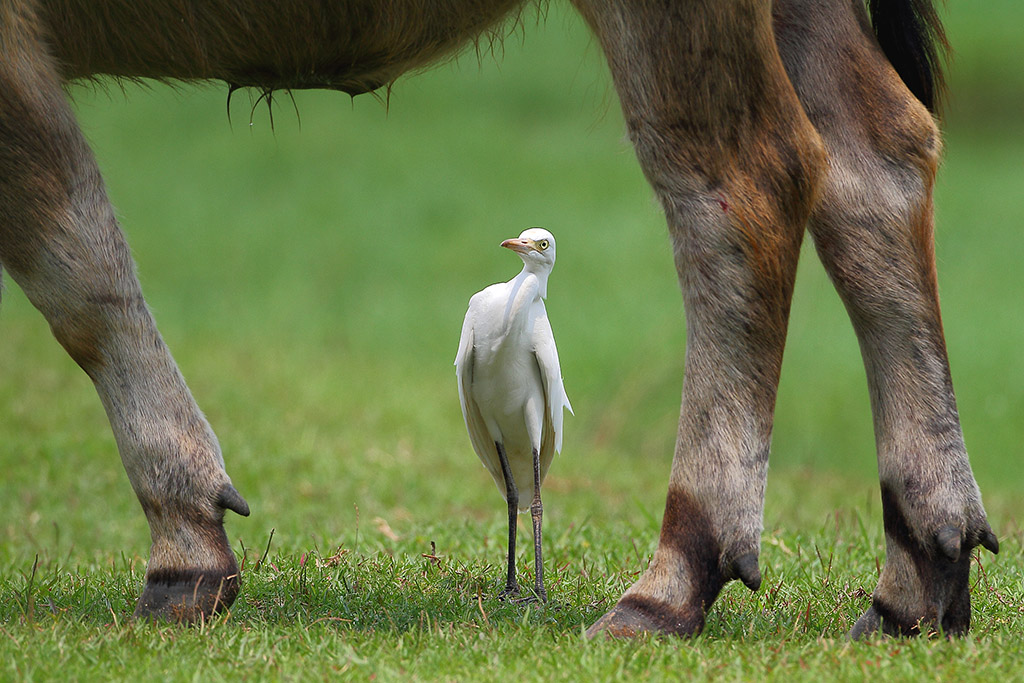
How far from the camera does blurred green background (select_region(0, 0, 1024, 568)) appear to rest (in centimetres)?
641

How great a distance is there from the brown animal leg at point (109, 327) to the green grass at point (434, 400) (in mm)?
203

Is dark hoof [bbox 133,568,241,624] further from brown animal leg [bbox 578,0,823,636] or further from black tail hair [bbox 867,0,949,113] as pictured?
black tail hair [bbox 867,0,949,113]

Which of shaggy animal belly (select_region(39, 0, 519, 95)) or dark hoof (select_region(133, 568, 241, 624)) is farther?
shaggy animal belly (select_region(39, 0, 519, 95))

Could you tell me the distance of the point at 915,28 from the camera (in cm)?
343

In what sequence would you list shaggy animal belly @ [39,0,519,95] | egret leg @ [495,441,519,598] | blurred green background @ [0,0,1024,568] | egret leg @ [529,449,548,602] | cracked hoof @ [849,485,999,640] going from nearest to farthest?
1. cracked hoof @ [849,485,999,640]
2. shaggy animal belly @ [39,0,519,95]
3. egret leg @ [529,449,548,602]
4. egret leg @ [495,441,519,598]
5. blurred green background @ [0,0,1024,568]

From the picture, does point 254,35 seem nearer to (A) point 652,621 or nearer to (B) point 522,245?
(B) point 522,245

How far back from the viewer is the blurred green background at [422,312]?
21.0 feet

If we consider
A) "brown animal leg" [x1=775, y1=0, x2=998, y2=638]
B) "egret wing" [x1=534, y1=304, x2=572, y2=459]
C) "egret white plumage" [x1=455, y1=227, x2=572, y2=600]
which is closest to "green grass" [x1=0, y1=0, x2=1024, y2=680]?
"brown animal leg" [x1=775, y1=0, x2=998, y2=638]

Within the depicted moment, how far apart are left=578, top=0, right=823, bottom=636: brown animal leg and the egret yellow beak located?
1.61ft

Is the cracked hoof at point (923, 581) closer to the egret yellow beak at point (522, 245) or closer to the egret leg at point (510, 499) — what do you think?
the egret leg at point (510, 499)

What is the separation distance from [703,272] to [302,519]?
155 inches

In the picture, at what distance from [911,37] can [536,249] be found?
4.28 feet

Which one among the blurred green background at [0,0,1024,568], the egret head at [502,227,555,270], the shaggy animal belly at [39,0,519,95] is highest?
the shaggy animal belly at [39,0,519,95]

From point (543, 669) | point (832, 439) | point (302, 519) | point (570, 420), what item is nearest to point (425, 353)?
point (570, 420)
